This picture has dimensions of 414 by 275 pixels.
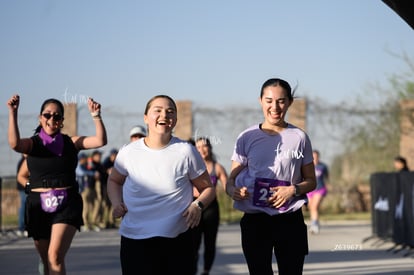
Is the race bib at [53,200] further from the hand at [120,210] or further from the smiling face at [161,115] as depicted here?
the smiling face at [161,115]

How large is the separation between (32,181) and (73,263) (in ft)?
19.7

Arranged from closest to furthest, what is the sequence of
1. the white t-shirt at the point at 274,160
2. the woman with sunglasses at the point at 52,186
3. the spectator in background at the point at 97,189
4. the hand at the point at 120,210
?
the hand at the point at 120,210 < the white t-shirt at the point at 274,160 < the woman with sunglasses at the point at 52,186 < the spectator in background at the point at 97,189

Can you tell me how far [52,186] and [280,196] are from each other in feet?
7.17

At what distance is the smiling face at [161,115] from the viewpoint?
21.5ft

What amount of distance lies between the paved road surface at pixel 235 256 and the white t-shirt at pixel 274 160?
17.9ft

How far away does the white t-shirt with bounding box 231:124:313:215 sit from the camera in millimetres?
7188

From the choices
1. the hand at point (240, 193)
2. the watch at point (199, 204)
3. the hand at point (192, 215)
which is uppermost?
the hand at point (240, 193)

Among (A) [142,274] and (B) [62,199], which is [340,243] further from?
(A) [142,274]

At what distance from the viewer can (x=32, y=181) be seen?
8391 millimetres

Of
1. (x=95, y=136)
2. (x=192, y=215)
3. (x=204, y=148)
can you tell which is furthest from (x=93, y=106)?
(x=204, y=148)

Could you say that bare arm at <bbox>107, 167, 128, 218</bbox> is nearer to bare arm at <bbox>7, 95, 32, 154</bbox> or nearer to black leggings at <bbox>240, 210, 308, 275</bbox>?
black leggings at <bbox>240, 210, 308, 275</bbox>

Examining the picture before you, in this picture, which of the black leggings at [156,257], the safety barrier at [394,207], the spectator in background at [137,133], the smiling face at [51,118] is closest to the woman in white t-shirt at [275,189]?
the black leggings at [156,257]

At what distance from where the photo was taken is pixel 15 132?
7.98 m

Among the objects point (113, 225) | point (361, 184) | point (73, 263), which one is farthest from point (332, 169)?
point (73, 263)
